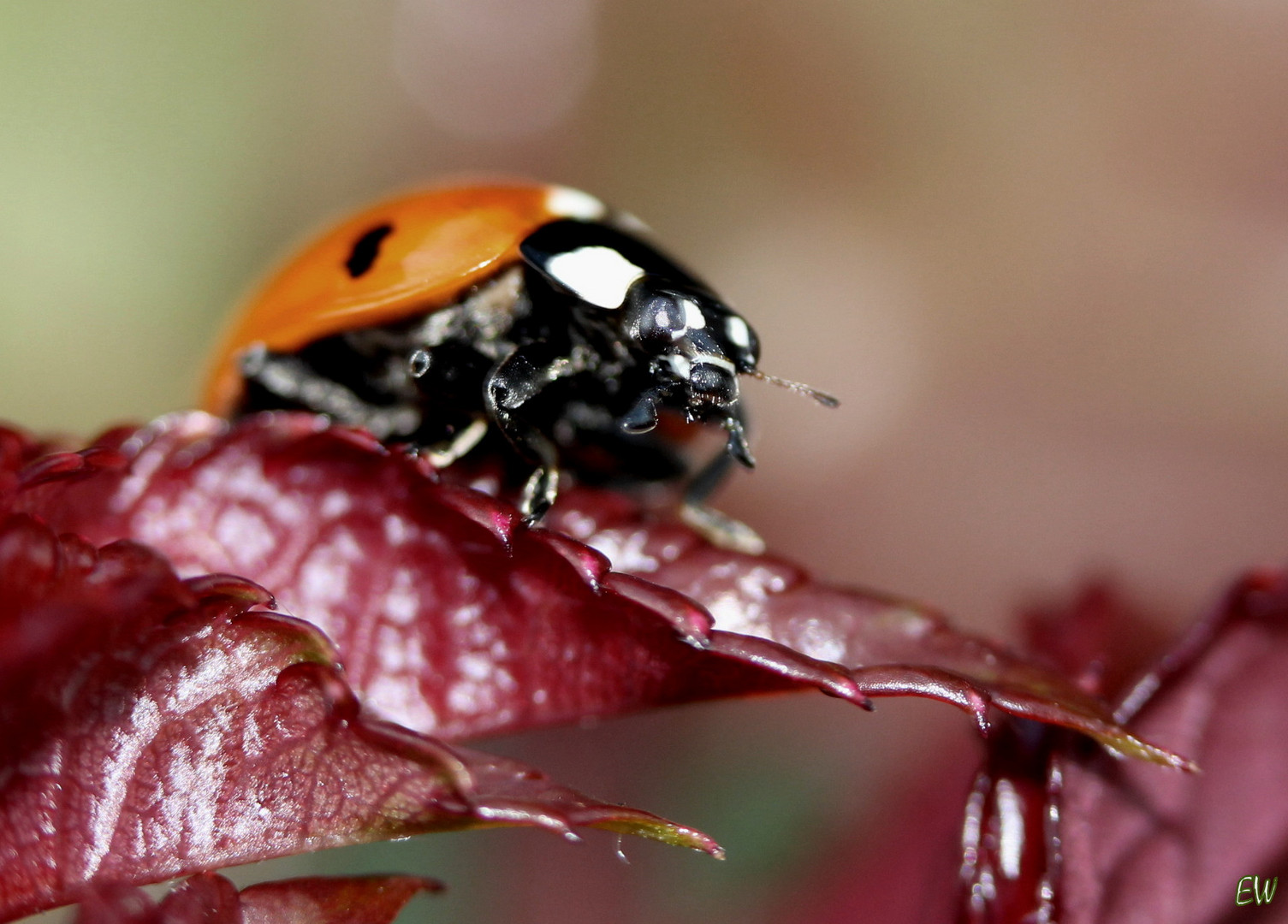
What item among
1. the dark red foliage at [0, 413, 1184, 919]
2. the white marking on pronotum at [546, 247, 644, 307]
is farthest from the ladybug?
the dark red foliage at [0, 413, 1184, 919]

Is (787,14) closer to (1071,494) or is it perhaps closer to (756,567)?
(1071,494)

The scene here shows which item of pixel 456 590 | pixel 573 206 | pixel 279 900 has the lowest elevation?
pixel 279 900

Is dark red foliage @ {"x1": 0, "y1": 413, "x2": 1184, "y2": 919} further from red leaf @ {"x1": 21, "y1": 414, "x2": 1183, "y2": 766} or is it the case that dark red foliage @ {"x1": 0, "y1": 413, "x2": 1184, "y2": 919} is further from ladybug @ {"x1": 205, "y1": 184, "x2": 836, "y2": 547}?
ladybug @ {"x1": 205, "y1": 184, "x2": 836, "y2": 547}

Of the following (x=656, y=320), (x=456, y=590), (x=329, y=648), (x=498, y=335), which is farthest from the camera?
(x=498, y=335)

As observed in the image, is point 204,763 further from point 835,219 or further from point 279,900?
point 835,219

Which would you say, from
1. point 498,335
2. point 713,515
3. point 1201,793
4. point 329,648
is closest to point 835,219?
point 713,515

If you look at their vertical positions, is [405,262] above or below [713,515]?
above

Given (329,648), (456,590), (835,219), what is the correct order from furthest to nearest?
(835,219) → (456,590) → (329,648)

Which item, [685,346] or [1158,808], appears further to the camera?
[685,346]
